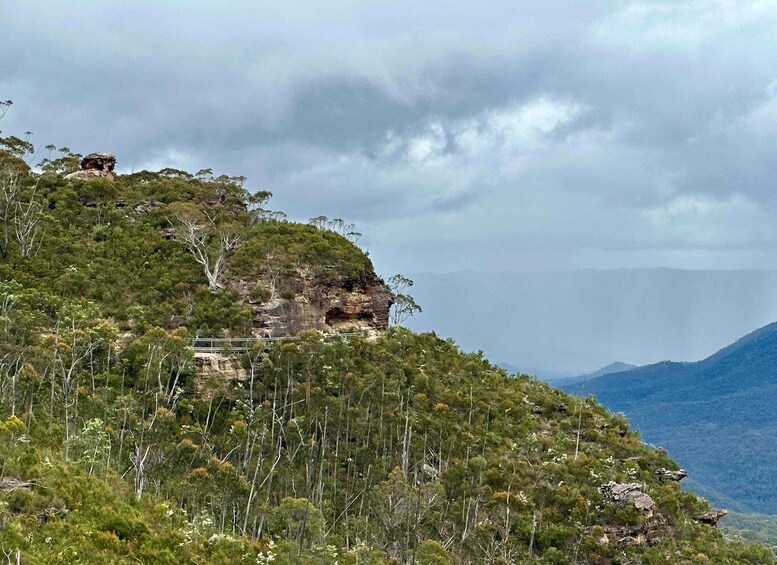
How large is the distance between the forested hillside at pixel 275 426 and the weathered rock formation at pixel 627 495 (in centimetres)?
10

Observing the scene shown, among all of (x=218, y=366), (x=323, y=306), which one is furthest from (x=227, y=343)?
(x=323, y=306)

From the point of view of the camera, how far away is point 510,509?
124ft

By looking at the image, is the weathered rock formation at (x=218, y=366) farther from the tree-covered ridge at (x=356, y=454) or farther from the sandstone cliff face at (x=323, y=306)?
the sandstone cliff face at (x=323, y=306)

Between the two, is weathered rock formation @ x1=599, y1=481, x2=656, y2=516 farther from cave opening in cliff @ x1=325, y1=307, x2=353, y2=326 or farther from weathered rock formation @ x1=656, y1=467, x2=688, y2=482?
cave opening in cliff @ x1=325, y1=307, x2=353, y2=326

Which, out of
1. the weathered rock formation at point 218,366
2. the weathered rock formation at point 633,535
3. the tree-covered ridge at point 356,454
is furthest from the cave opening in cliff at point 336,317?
the weathered rock formation at point 633,535

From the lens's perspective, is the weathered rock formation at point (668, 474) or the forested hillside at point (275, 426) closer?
the forested hillside at point (275, 426)

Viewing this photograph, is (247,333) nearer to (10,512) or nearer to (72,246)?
(72,246)

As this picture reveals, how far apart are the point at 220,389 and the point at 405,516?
14.5 metres

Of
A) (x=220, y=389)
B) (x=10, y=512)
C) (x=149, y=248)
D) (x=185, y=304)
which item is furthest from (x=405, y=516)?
(x=149, y=248)

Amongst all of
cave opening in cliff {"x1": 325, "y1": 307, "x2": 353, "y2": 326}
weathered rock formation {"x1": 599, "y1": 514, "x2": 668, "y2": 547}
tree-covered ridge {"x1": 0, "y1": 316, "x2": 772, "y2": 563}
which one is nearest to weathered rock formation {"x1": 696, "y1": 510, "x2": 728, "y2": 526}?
tree-covered ridge {"x1": 0, "y1": 316, "x2": 772, "y2": 563}

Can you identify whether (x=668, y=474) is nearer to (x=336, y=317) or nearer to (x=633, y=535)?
(x=633, y=535)

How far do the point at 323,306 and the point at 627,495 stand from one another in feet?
74.3

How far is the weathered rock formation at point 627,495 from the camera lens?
38594mm

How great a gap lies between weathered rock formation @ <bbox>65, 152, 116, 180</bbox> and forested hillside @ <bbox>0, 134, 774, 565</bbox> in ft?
28.6
